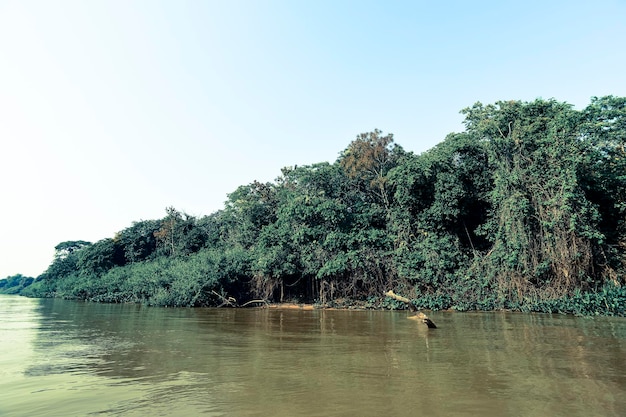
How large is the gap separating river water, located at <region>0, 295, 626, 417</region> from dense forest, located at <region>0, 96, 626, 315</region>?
5.77m

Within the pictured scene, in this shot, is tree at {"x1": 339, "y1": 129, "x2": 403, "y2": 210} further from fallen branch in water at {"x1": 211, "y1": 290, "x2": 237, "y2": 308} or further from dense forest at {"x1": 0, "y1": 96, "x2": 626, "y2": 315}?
fallen branch in water at {"x1": 211, "y1": 290, "x2": 237, "y2": 308}

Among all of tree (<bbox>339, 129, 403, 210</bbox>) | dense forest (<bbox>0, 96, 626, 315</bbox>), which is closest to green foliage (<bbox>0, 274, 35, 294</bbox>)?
dense forest (<bbox>0, 96, 626, 315</bbox>)

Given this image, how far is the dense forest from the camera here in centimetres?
1584

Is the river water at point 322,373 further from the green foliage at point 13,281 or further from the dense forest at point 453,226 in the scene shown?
the green foliage at point 13,281

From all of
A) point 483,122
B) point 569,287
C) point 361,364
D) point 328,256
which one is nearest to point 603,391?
point 361,364

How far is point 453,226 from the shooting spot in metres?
20.5

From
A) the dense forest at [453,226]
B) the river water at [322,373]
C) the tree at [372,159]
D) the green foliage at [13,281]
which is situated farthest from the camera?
the green foliage at [13,281]

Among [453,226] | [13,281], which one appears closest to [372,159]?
[453,226]

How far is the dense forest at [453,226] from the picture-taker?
1584cm

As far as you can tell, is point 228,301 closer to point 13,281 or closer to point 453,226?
point 453,226

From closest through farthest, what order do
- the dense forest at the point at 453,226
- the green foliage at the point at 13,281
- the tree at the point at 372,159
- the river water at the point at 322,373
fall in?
1. the river water at the point at 322,373
2. the dense forest at the point at 453,226
3. the tree at the point at 372,159
4. the green foliage at the point at 13,281

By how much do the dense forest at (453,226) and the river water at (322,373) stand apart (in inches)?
227

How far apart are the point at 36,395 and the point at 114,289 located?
3119cm

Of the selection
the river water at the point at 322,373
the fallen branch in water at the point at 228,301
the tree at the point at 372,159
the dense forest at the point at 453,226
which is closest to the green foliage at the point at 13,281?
the dense forest at the point at 453,226
